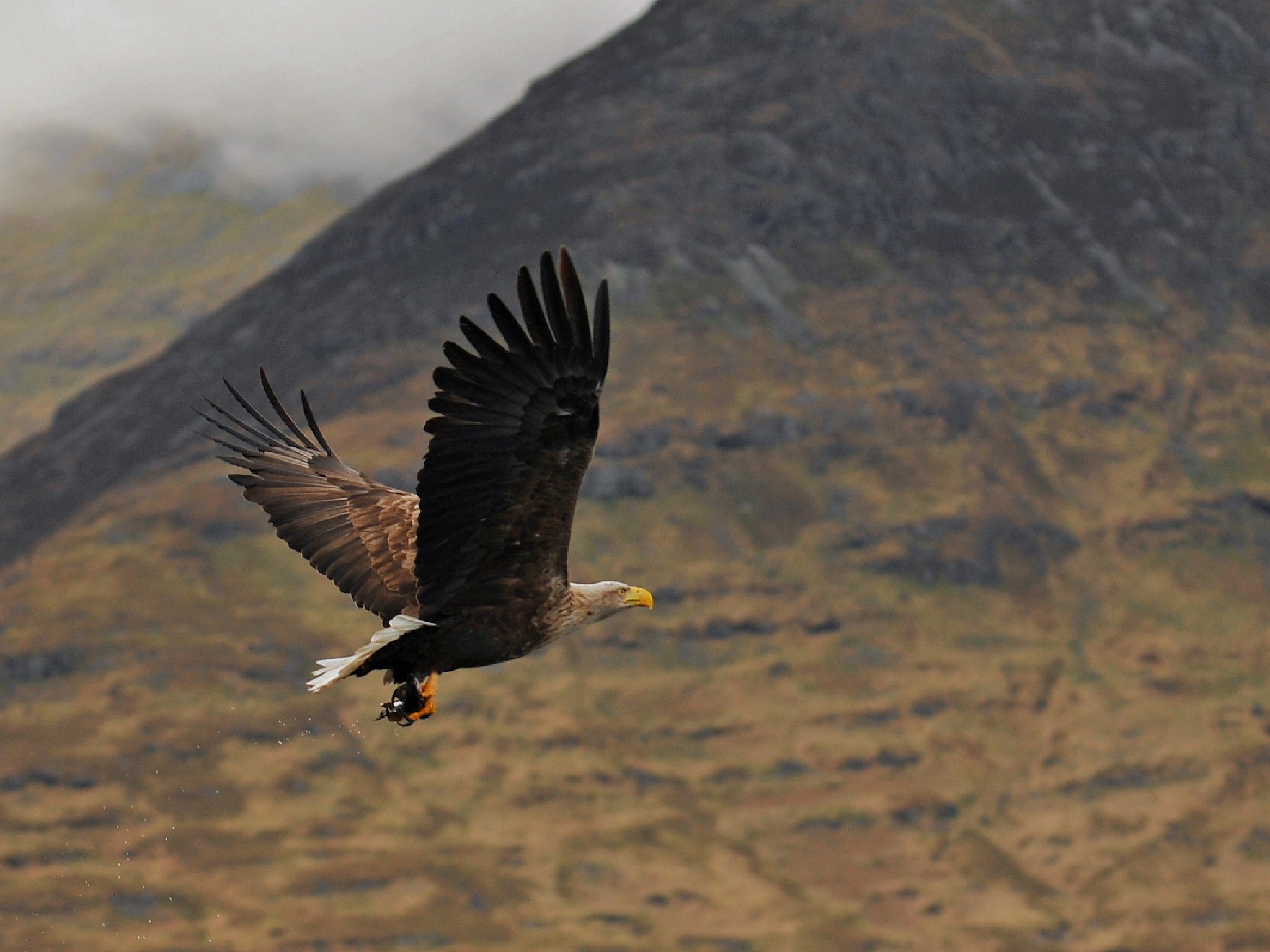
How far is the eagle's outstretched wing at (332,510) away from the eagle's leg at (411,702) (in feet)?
5.56

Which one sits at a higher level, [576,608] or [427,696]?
[576,608]

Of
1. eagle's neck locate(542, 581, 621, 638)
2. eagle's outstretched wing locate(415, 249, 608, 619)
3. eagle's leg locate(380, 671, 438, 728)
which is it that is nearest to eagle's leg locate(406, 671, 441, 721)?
eagle's leg locate(380, 671, 438, 728)

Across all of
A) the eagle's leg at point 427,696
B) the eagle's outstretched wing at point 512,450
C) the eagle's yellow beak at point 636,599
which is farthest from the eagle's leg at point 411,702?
the eagle's yellow beak at point 636,599

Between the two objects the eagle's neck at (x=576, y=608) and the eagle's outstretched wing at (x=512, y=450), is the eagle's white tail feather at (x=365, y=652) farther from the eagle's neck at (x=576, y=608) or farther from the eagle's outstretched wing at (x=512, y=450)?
the eagle's neck at (x=576, y=608)

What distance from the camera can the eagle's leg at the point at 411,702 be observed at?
963 inches

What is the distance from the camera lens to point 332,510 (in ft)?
93.2

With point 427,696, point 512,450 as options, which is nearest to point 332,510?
point 427,696

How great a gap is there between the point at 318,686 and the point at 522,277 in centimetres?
640

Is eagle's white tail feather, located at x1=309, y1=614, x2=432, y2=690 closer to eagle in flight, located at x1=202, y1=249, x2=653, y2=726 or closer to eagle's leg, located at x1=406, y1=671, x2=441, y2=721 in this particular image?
eagle in flight, located at x1=202, y1=249, x2=653, y2=726

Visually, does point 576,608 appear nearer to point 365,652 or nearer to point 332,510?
point 365,652

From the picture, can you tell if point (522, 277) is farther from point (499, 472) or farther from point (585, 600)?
point (585, 600)

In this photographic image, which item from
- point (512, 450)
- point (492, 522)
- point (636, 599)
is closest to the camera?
point (512, 450)

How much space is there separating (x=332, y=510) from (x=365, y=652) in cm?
479

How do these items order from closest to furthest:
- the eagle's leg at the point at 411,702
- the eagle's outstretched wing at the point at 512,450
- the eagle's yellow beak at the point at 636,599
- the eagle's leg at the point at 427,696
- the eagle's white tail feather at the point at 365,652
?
1. the eagle's outstretched wing at the point at 512,450
2. the eagle's white tail feather at the point at 365,652
3. the eagle's leg at the point at 411,702
4. the eagle's leg at the point at 427,696
5. the eagle's yellow beak at the point at 636,599
